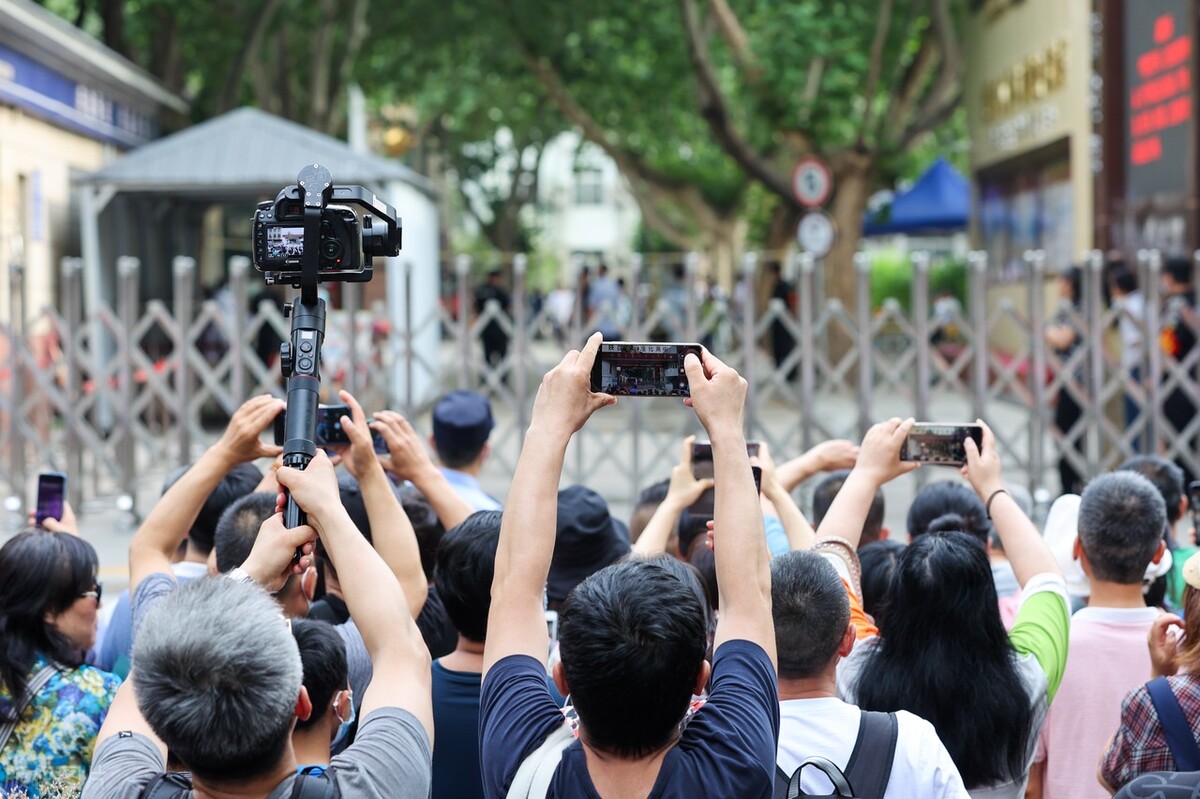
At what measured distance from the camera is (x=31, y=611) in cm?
337

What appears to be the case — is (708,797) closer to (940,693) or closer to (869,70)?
(940,693)

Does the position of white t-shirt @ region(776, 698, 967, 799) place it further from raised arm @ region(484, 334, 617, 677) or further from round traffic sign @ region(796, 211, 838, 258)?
round traffic sign @ region(796, 211, 838, 258)

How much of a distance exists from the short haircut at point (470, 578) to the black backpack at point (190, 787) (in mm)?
837

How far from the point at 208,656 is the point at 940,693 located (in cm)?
157

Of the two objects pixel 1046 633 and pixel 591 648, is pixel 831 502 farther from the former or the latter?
pixel 591 648

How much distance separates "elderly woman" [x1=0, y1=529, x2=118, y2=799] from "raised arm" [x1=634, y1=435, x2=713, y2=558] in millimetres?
1416

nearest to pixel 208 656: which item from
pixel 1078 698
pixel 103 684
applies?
pixel 103 684

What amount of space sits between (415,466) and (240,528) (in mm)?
515

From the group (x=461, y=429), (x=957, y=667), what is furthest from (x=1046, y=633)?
(x=461, y=429)

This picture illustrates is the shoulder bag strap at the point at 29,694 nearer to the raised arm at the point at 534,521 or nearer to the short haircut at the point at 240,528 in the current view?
the short haircut at the point at 240,528

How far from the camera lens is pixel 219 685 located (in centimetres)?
212

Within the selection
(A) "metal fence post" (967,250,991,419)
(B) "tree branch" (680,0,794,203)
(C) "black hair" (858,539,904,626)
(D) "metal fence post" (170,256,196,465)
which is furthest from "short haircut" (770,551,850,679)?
(B) "tree branch" (680,0,794,203)

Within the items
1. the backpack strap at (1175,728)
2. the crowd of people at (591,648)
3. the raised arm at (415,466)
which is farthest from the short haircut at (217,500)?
the backpack strap at (1175,728)

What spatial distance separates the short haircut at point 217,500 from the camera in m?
4.27
